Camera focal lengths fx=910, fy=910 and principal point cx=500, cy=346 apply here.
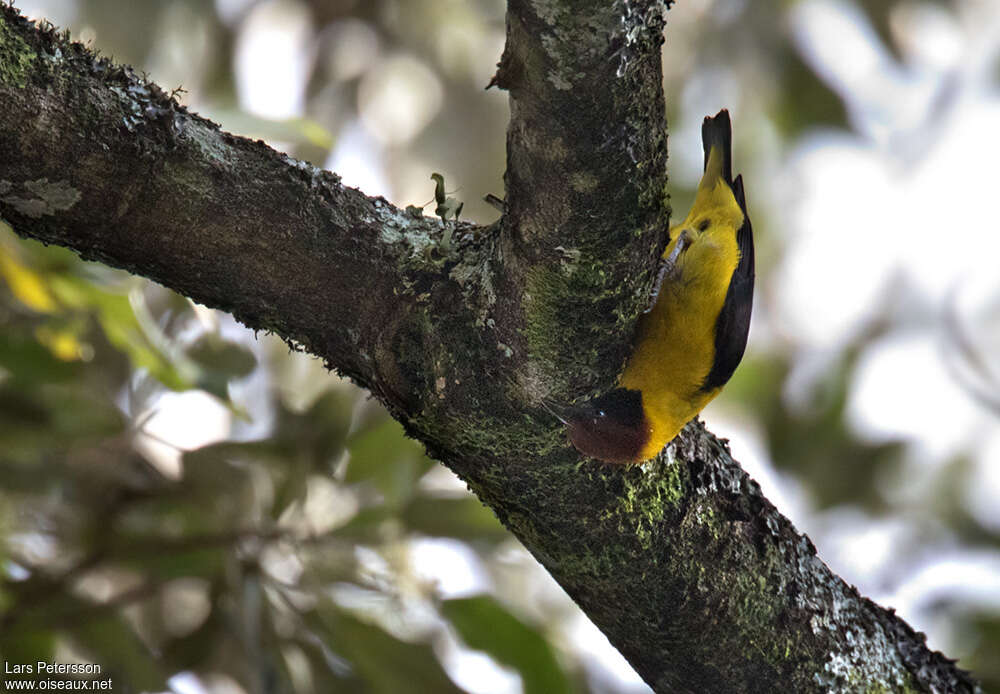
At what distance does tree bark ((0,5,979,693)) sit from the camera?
1.35 meters

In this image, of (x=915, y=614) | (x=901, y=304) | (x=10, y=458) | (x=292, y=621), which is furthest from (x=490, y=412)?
(x=901, y=304)

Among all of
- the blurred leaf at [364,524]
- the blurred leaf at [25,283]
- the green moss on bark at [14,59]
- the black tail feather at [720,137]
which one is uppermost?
the black tail feather at [720,137]

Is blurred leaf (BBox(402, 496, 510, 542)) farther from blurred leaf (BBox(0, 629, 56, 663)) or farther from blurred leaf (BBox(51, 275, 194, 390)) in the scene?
blurred leaf (BBox(0, 629, 56, 663))

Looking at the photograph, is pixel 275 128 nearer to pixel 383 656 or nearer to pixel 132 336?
pixel 132 336

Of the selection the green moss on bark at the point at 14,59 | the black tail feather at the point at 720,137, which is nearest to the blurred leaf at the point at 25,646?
the green moss on bark at the point at 14,59

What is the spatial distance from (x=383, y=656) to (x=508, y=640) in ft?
1.21

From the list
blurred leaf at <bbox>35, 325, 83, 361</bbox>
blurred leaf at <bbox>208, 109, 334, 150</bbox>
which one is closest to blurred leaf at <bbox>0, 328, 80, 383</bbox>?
blurred leaf at <bbox>35, 325, 83, 361</bbox>

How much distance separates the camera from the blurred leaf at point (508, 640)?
94.6 inches

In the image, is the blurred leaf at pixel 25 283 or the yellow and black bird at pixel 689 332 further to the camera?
the blurred leaf at pixel 25 283

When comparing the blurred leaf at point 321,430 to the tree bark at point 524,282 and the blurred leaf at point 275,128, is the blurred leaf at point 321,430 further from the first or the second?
the tree bark at point 524,282

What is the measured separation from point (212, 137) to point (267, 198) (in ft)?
0.45

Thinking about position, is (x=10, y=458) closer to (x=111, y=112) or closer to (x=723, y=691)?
(x=111, y=112)

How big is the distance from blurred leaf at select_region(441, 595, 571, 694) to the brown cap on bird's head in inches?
37.2

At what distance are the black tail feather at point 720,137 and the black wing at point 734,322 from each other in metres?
0.33
